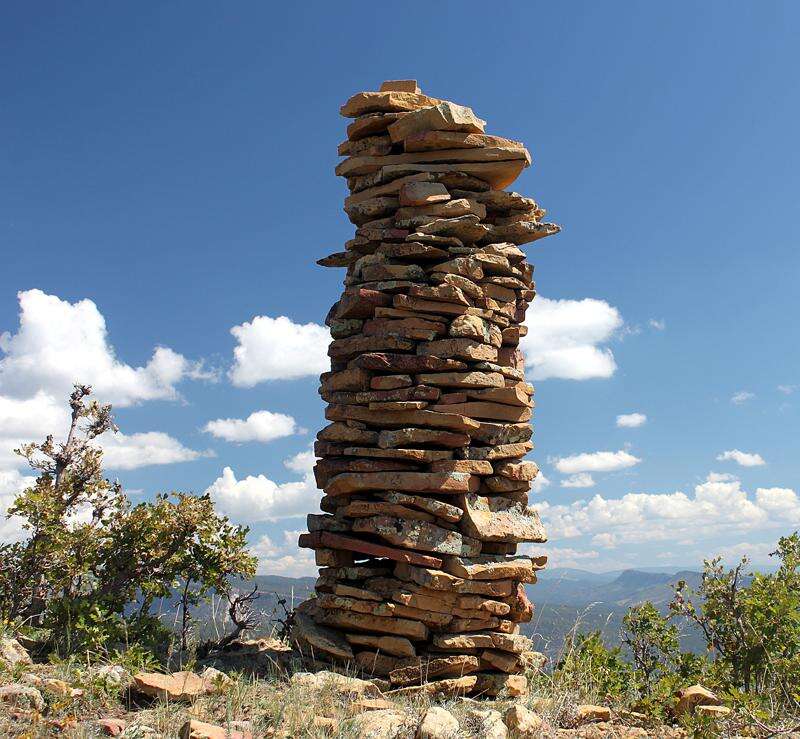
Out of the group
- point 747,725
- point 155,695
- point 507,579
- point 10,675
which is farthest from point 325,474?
point 747,725

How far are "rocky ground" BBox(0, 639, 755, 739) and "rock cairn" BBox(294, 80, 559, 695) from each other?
1.57 feet

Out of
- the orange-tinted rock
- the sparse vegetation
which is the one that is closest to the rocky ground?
the sparse vegetation

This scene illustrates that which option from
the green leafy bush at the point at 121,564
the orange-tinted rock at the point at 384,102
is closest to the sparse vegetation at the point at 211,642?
the green leafy bush at the point at 121,564

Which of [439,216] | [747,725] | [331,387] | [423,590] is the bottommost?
[747,725]

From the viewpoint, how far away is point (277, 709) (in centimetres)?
479

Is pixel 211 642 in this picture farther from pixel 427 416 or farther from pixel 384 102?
pixel 384 102

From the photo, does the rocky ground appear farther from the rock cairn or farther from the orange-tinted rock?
the orange-tinted rock

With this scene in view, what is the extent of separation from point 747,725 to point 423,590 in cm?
255

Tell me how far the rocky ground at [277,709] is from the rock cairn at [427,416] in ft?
1.57

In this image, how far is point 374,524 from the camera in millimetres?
6441

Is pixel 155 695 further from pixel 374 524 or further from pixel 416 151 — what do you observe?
pixel 416 151

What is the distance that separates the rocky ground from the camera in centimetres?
445

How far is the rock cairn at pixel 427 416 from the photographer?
6227 mm

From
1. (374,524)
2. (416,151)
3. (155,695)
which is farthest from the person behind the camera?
(416,151)
